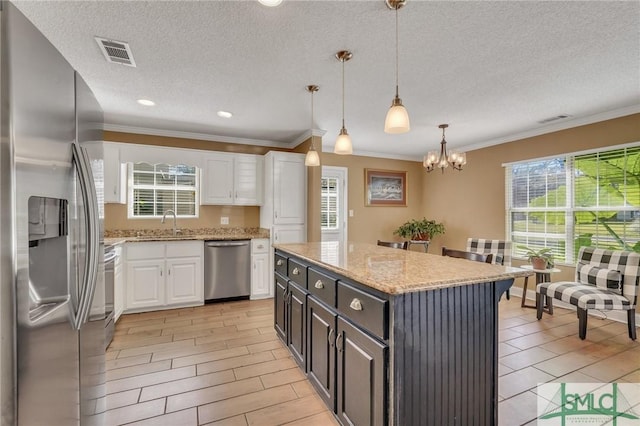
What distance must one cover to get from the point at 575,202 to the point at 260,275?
435cm

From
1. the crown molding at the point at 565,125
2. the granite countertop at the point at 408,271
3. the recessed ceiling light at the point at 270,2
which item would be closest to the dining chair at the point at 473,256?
the granite countertop at the point at 408,271

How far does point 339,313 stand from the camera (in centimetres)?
171

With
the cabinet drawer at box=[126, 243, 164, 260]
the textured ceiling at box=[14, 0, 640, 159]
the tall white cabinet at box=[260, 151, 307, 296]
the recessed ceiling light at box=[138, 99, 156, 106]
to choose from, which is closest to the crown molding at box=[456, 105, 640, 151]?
the textured ceiling at box=[14, 0, 640, 159]

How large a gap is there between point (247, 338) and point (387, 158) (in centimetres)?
440

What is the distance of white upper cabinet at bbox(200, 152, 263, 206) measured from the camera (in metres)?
4.37

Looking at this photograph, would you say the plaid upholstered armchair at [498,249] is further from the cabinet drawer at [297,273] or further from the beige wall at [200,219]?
the beige wall at [200,219]

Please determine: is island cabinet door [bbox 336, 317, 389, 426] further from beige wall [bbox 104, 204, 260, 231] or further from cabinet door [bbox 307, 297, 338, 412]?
beige wall [bbox 104, 204, 260, 231]

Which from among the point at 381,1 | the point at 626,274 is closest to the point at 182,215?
the point at 381,1

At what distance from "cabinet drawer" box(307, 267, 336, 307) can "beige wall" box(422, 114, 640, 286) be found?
A: 3.89 meters

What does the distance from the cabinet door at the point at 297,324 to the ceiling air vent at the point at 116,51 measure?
218cm

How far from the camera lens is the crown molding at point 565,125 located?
3.43 metres

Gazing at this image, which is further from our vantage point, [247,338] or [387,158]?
[387,158]

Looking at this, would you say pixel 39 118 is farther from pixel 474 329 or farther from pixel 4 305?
pixel 474 329

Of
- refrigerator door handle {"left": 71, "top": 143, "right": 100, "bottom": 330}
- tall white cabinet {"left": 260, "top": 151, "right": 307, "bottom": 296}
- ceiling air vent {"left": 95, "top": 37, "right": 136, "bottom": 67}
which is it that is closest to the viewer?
refrigerator door handle {"left": 71, "top": 143, "right": 100, "bottom": 330}
